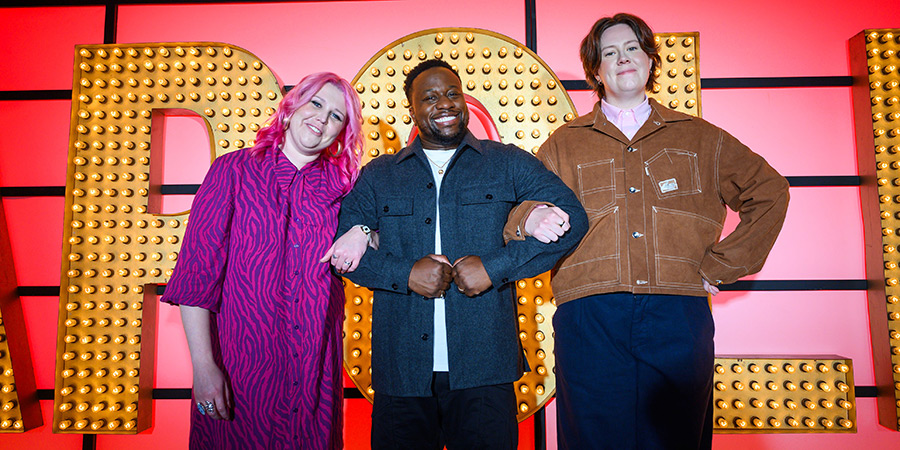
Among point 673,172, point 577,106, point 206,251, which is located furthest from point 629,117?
point 206,251

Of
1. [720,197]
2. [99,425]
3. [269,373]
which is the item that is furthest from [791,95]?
[99,425]

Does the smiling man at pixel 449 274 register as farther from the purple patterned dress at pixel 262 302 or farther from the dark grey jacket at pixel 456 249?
the purple patterned dress at pixel 262 302

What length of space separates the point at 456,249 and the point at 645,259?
2.88 ft

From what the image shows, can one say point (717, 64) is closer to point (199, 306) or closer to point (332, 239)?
point (332, 239)

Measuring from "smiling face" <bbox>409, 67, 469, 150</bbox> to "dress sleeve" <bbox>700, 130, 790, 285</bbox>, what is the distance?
4.19 ft

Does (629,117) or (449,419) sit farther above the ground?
(629,117)

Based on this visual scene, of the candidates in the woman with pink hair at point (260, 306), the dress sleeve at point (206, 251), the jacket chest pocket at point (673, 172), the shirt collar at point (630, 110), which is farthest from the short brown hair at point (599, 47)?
the dress sleeve at point (206, 251)

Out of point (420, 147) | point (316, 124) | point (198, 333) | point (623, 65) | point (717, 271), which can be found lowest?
point (198, 333)

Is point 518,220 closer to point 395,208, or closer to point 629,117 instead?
point 395,208

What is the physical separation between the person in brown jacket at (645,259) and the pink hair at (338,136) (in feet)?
3.10

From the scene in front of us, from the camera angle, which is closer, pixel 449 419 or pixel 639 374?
pixel 449 419

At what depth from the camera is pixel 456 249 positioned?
6.98 ft

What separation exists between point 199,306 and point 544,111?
224 cm

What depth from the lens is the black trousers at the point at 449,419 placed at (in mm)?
1985
